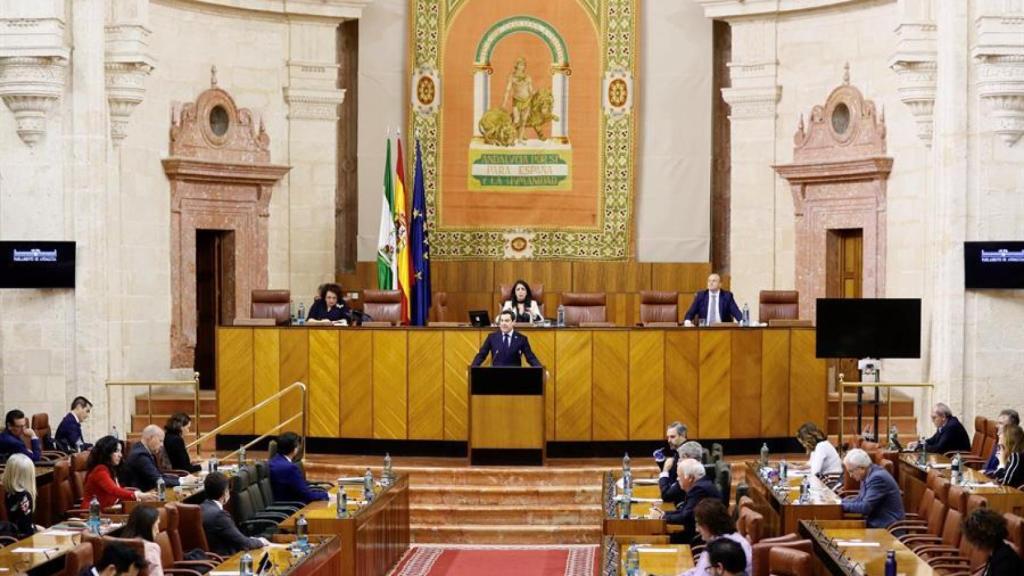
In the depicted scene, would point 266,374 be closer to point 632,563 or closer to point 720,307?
point 720,307

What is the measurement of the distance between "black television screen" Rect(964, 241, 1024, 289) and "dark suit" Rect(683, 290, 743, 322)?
2.40m

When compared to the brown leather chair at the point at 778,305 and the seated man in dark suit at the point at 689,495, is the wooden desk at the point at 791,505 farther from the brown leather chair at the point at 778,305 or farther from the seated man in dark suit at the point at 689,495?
the brown leather chair at the point at 778,305

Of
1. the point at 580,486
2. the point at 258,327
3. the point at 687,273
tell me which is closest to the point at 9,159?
the point at 258,327

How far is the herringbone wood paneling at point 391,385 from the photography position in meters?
14.9

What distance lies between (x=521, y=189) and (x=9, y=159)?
22.3 ft

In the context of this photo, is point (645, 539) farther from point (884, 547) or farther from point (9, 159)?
point (9, 159)

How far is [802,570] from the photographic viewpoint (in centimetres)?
706

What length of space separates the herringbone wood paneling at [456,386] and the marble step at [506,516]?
1.52 m

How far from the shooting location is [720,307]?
1565 cm

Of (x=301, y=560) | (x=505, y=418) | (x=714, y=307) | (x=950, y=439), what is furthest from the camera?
(x=714, y=307)

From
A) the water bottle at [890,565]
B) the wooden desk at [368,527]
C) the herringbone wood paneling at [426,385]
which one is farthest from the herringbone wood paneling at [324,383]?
the water bottle at [890,565]

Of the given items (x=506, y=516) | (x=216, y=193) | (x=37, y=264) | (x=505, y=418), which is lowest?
(x=506, y=516)

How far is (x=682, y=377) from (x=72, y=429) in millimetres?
5843

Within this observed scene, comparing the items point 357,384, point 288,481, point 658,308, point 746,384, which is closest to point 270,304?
point 357,384
